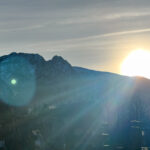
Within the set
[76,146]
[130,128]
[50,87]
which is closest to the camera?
[76,146]

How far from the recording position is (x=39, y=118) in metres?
102

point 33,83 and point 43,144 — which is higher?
point 33,83

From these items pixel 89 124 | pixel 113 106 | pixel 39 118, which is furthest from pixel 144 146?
pixel 113 106

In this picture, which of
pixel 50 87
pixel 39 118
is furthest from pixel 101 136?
pixel 50 87

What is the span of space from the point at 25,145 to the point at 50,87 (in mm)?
100936

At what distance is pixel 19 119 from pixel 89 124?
78.7ft

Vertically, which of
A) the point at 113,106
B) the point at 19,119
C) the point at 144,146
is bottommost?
the point at 144,146

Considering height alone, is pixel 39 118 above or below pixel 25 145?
above

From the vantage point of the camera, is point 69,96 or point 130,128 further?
point 69,96

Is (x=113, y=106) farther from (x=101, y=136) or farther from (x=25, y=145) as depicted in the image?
(x=25, y=145)

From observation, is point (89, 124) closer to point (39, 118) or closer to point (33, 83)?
point (39, 118)

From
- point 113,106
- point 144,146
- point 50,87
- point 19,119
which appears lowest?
point 144,146

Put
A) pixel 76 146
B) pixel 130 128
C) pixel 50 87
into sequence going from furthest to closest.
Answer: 1. pixel 50 87
2. pixel 130 128
3. pixel 76 146

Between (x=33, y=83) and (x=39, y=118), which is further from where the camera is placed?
(x=33, y=83)
